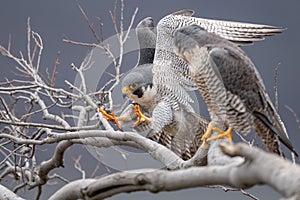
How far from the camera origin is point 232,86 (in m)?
2.11

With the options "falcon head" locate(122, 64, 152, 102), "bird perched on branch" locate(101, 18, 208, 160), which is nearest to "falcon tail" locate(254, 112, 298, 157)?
"bird perched on branch" locate(101, 18, 208, 160)

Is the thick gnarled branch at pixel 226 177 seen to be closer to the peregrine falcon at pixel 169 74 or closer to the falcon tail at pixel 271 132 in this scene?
the falcon tail at pixel 271 132

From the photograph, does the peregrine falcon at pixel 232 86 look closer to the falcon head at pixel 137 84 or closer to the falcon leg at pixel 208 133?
the falcon leg at pixel 208 133

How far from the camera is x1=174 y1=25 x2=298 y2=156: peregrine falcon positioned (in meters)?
2.08

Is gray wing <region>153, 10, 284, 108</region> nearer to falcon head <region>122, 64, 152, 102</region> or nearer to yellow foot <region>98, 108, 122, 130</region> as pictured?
falcon head <region>122, 64, 152, 102</region>

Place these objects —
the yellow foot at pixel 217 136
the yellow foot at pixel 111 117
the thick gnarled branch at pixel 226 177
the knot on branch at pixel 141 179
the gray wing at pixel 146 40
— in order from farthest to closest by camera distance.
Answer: the gray wing at pixel 146 40 < the yellow foot at pixel 111 117 < the yellow foot at pixel 217 136 < the knot on branch at pixel 141 179 < the thick gnarled branch at pixel 226 177

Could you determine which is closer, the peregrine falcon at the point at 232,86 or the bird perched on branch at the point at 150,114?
the peregrine falcon at the point at 232,86

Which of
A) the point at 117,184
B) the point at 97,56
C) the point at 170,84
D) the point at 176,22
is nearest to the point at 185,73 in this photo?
the point at 170,84

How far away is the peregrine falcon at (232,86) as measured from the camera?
81.9 inches

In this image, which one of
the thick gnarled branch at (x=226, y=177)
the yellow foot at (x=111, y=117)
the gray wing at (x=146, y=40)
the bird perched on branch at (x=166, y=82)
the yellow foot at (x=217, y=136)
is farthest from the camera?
the gray wing at (x=146, y=40)

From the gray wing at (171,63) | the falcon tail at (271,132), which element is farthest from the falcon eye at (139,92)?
the falcon tail at (271,132)

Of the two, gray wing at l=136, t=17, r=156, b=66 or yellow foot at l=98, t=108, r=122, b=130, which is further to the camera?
gray wing at l=136, t=17, r=156, b=66

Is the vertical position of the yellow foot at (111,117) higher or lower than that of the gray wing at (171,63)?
lower

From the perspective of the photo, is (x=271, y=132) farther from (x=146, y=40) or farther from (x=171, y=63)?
(x=146, y=40)
